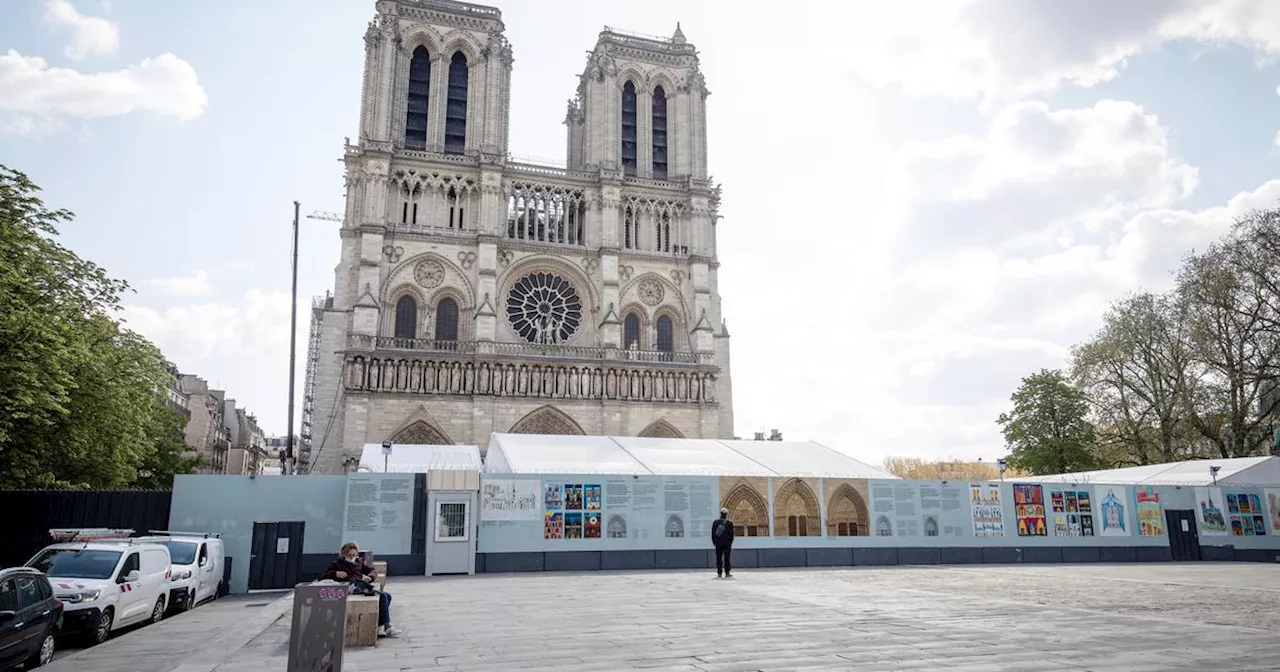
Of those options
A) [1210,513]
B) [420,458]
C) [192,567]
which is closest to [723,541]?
[192,567]

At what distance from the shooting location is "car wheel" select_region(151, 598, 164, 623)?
527 inches

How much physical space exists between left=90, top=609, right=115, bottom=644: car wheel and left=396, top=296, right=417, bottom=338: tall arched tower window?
92.5ft

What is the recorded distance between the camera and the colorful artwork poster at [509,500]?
19.7 metres

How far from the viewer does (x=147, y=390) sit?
81.9 feet

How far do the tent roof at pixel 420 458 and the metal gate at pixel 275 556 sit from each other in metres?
6.88

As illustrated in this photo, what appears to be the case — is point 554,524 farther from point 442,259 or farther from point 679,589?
point 442,259

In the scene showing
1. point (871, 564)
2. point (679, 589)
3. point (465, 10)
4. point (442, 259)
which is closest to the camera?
point (679, 589)

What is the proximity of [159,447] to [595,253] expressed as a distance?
75.6 ft

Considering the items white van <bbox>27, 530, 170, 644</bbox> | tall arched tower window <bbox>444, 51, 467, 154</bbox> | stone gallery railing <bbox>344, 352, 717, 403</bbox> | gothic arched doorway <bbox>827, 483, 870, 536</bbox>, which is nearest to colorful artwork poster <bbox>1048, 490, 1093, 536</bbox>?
gothic arched doorway <bbox>827, 483, 870, 536</bbox>

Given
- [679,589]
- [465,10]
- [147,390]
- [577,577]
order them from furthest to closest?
[465,10], [147,390], [577,577], [679,589]

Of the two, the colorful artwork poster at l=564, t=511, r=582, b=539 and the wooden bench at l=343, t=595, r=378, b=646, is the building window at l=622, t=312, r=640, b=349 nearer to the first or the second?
the colorful artwork poster at l=564, t=511, r=582, b=539

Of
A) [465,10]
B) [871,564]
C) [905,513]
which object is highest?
[465,10]

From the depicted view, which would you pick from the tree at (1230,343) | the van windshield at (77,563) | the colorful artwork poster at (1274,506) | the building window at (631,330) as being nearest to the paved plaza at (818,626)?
the van windshield at (77,563)

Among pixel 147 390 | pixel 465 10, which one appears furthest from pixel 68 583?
pixel 465 10
